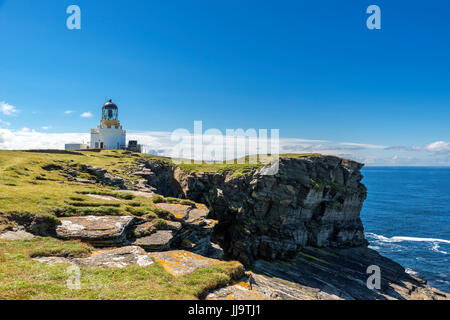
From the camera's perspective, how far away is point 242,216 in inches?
2243

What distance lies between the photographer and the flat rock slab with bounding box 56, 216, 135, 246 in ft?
45.5

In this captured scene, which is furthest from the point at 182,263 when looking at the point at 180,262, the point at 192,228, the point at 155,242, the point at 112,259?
the point at 192,228

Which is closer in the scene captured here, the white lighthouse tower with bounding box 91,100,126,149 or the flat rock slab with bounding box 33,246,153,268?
the flat rock slab with bounding box 33,246,153,268

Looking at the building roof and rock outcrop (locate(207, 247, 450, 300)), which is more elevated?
the building roof

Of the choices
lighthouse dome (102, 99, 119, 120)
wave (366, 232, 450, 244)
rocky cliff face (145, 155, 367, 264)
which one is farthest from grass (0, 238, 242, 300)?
wave (366, 232, 450, 244)

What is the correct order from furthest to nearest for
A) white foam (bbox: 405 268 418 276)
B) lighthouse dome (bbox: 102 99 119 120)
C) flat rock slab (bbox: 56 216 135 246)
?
lighthouse dome (bbox: 102 99 119 120) < white foam (bbox: 405 268 418 276) < flat rock slab (bbox: 56 216 135 246)

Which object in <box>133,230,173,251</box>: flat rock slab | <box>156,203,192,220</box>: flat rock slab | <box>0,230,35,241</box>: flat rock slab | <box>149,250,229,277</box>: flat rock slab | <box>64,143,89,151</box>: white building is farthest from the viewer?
<box>64,143,89,151</box>: white building

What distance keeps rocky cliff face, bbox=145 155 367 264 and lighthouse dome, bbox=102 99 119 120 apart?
22.8 metres

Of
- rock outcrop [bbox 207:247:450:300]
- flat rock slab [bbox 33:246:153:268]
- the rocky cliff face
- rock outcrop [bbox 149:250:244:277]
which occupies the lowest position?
rock outcrop [bbox 207:247:450:300]

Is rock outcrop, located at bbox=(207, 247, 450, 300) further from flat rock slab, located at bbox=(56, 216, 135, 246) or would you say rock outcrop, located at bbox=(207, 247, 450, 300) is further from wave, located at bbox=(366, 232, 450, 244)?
wave, located at bbox=(366, 232, 450, 244)

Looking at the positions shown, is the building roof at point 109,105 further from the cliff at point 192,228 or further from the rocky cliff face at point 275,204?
the rocky cliff face at point 275,204

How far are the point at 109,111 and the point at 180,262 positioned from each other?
68.1 m

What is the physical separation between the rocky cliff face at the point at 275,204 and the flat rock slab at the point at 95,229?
3435 cm

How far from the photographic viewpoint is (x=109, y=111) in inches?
2805
